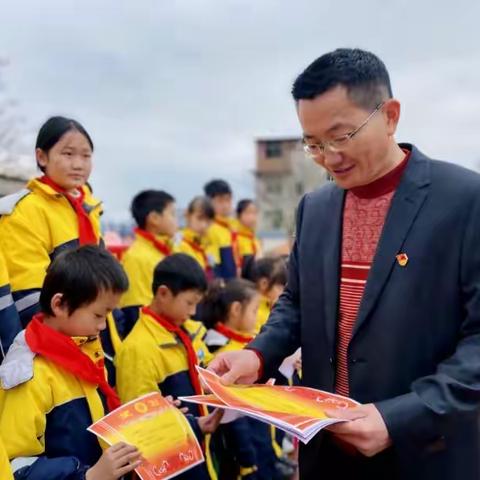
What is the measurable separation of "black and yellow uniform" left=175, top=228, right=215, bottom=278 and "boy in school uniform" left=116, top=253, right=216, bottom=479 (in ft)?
9.68

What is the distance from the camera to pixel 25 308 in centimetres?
266

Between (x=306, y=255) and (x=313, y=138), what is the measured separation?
428 millimetres

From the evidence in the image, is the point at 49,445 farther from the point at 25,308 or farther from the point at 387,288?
the point at 387,288

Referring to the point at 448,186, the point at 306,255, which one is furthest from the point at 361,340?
the point at 448,186

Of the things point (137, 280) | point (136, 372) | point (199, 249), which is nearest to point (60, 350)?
point (136, 372)

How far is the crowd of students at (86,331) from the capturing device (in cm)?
200

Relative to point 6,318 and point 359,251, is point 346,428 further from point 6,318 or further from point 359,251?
point 6,318

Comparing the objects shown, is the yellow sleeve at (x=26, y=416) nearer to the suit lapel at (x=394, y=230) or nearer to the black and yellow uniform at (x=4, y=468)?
the black and yellow uniform at (x=4, y=468)

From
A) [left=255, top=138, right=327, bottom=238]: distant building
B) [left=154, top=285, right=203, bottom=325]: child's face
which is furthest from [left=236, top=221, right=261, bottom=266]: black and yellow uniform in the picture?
[left=255, top=138, right=327, bottom=238]: distant building

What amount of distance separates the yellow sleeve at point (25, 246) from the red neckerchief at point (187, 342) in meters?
0.58

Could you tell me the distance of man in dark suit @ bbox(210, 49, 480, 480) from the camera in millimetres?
1545

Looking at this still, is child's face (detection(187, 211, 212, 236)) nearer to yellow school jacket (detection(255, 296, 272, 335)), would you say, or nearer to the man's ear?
yellow school jacket (detection(255, 296, 272, 335))

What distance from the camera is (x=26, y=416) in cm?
195

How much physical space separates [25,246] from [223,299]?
1395 mm
